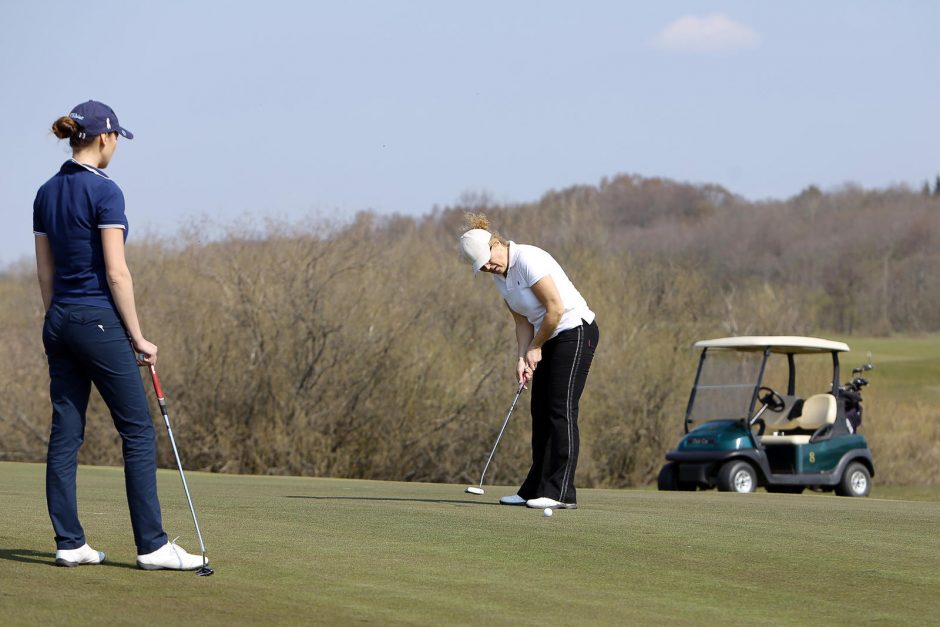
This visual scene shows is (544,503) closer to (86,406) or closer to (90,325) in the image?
(86,406)

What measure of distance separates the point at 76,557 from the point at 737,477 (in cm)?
1186

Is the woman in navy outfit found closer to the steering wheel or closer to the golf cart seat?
the golf cart seat

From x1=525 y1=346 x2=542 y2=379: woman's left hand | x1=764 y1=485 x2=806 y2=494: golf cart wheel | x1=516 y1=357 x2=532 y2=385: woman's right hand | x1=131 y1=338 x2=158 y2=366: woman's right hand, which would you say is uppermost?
x1=131 y1=338 x2=158 y2=366: woman's right hand

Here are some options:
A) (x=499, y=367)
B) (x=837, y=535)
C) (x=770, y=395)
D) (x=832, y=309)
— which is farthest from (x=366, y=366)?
(x=832, y=309)

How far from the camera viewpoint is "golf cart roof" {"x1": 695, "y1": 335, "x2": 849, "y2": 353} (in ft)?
57.9

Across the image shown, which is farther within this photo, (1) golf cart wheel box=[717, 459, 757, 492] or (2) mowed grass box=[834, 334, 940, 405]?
(2) mowed grass box=[834, 334, 940, 405]

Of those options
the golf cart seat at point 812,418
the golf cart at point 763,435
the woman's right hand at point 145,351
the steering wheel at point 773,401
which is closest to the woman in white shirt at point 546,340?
the woman's right hand at point 145,351

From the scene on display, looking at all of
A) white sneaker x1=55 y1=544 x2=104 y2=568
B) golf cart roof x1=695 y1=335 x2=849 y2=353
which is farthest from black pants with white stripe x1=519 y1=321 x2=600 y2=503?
golf cart roof x1=695 y1=335 x2=849 y2=353

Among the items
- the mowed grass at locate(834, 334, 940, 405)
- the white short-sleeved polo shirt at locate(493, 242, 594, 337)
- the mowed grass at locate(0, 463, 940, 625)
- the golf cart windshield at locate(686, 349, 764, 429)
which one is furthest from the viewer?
the mowed grass at locate(834, 334, 940, 405)

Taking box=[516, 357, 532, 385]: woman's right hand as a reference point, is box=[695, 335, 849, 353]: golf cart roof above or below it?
below

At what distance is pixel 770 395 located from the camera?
1784 cm

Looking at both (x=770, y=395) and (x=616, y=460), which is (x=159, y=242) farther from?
(x=770, y=395)

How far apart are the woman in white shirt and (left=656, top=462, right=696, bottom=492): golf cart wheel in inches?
329

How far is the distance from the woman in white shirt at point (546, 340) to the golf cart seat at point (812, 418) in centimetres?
882
